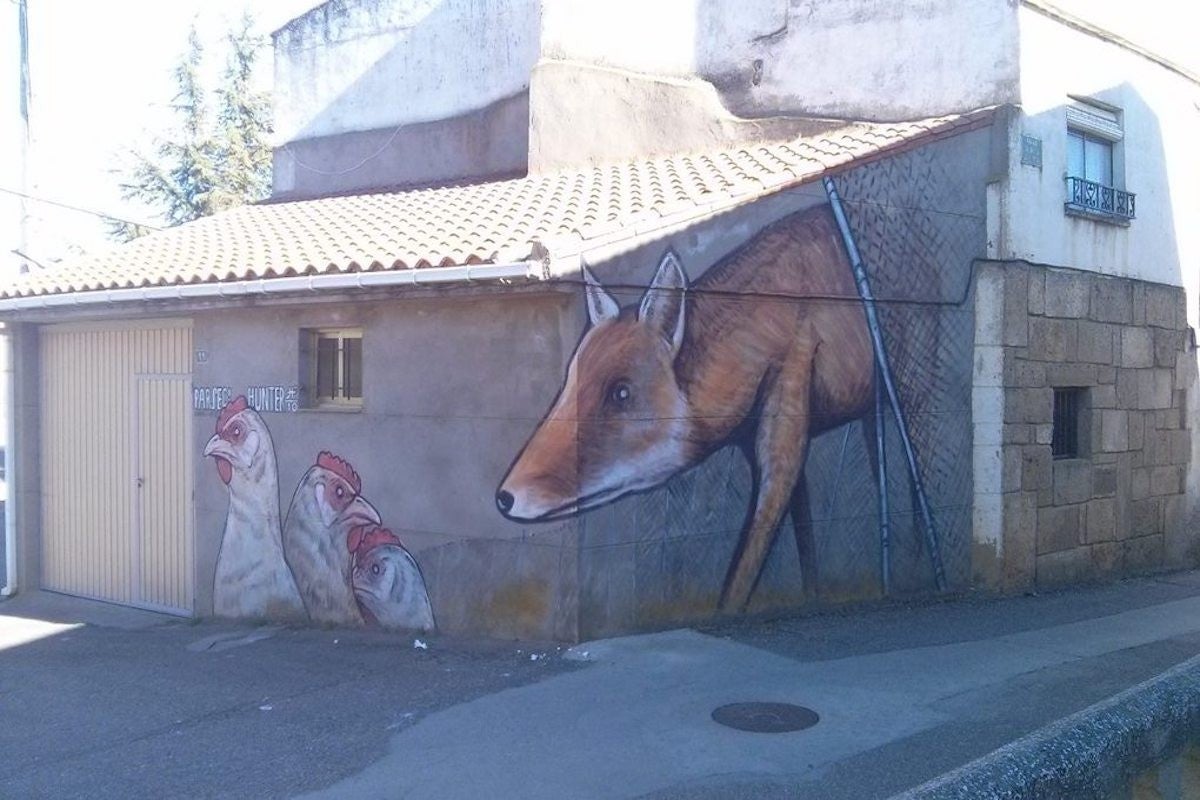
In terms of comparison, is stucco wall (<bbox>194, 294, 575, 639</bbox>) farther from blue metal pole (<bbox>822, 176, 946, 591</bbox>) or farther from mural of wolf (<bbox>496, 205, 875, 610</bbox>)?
blue metal pole (<bbox>822, 176, 946, 591</bbox>)

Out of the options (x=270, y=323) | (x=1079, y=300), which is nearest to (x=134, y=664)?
(x=270, y=323)

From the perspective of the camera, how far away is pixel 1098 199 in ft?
38.5

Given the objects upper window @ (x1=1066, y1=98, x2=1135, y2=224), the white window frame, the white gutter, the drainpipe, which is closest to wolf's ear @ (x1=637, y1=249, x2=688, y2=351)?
the white gutter

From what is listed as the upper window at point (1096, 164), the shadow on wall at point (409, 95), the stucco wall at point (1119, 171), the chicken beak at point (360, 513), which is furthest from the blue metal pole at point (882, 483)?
the shadow on wall at point (409, 95)

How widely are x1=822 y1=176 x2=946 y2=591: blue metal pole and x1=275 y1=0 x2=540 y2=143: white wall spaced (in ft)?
14.2

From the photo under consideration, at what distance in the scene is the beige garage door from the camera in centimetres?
1039

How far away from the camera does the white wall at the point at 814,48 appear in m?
10.7

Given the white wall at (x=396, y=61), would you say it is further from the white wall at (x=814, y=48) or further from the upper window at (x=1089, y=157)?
the upper window at (x=1089, y=157)

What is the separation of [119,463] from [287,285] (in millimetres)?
3530

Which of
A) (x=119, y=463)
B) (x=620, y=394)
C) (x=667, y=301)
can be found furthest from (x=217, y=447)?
(x=667, y=301)

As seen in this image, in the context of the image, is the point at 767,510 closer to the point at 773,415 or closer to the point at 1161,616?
the point at 773,415

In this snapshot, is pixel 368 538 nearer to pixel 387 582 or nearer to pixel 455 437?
pixel 387 582

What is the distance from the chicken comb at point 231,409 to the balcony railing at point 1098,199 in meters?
7.89

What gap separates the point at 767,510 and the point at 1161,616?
3.84 meters
